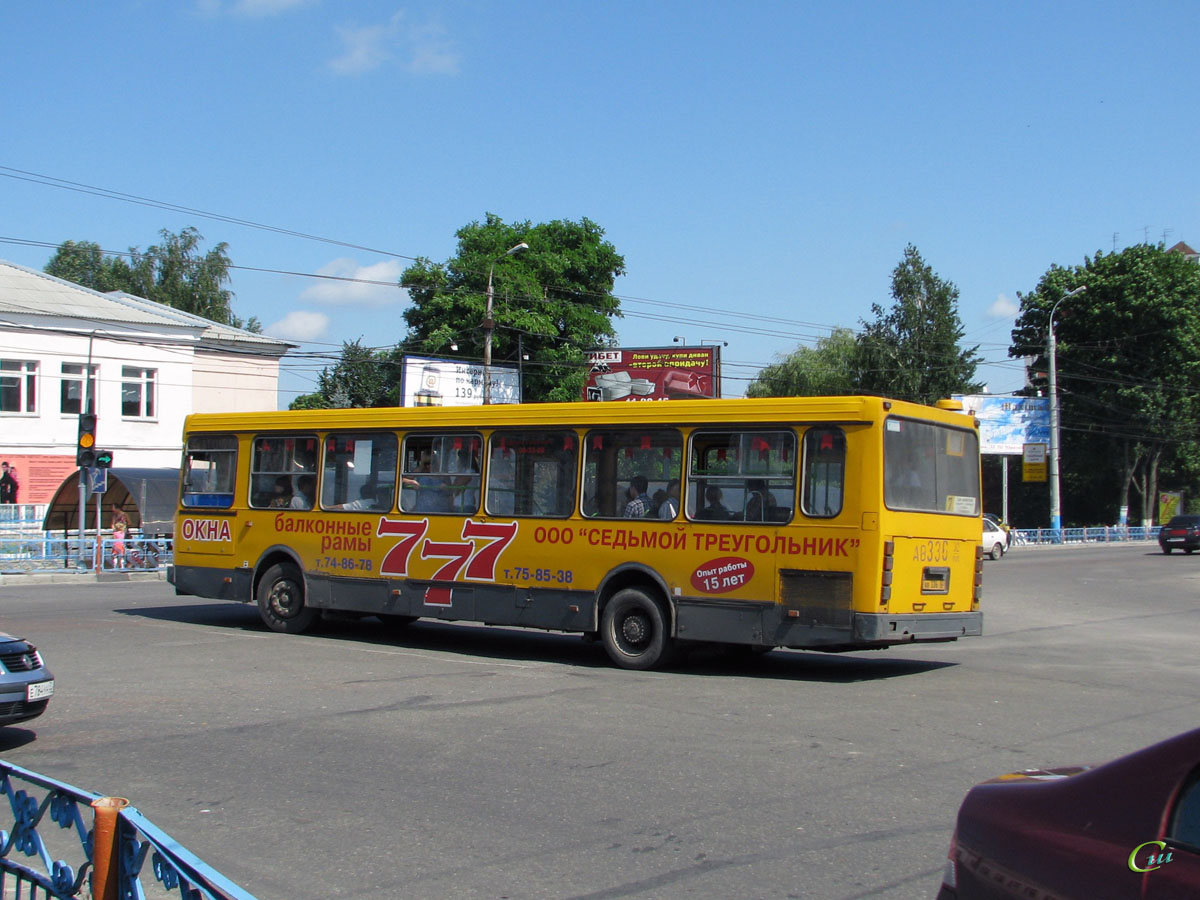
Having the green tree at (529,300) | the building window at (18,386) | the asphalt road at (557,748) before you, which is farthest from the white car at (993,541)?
the building window at (18,386)

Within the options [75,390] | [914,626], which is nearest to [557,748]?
[914,626]

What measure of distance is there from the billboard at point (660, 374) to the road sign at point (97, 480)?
24.0 m

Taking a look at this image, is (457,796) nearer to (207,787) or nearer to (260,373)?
(207,787)

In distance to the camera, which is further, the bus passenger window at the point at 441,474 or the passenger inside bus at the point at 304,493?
the passenger inside bus at the point at 304,493

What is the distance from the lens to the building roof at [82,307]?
4370 cm

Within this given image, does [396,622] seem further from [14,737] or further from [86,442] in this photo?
[86,442]

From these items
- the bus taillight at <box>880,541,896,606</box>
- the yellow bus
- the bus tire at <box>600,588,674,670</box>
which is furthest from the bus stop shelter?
the bus taillight at <box>880,541,896,606</box>

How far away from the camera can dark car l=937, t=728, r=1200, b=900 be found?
2920mm

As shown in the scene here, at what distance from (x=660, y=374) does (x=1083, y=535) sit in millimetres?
25039

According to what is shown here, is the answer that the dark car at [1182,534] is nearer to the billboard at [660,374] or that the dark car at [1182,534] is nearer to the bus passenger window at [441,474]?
the billboard at [660,374]

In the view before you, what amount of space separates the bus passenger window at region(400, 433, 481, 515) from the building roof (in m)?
32.4

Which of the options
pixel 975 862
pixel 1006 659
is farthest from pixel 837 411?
pixel 975 862

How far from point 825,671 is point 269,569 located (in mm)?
7753

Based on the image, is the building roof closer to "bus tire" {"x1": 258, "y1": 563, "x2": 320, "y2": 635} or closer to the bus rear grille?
"bus tire" {"x1": 258, "y1": 563, "x2": 320, "y2": 635}
